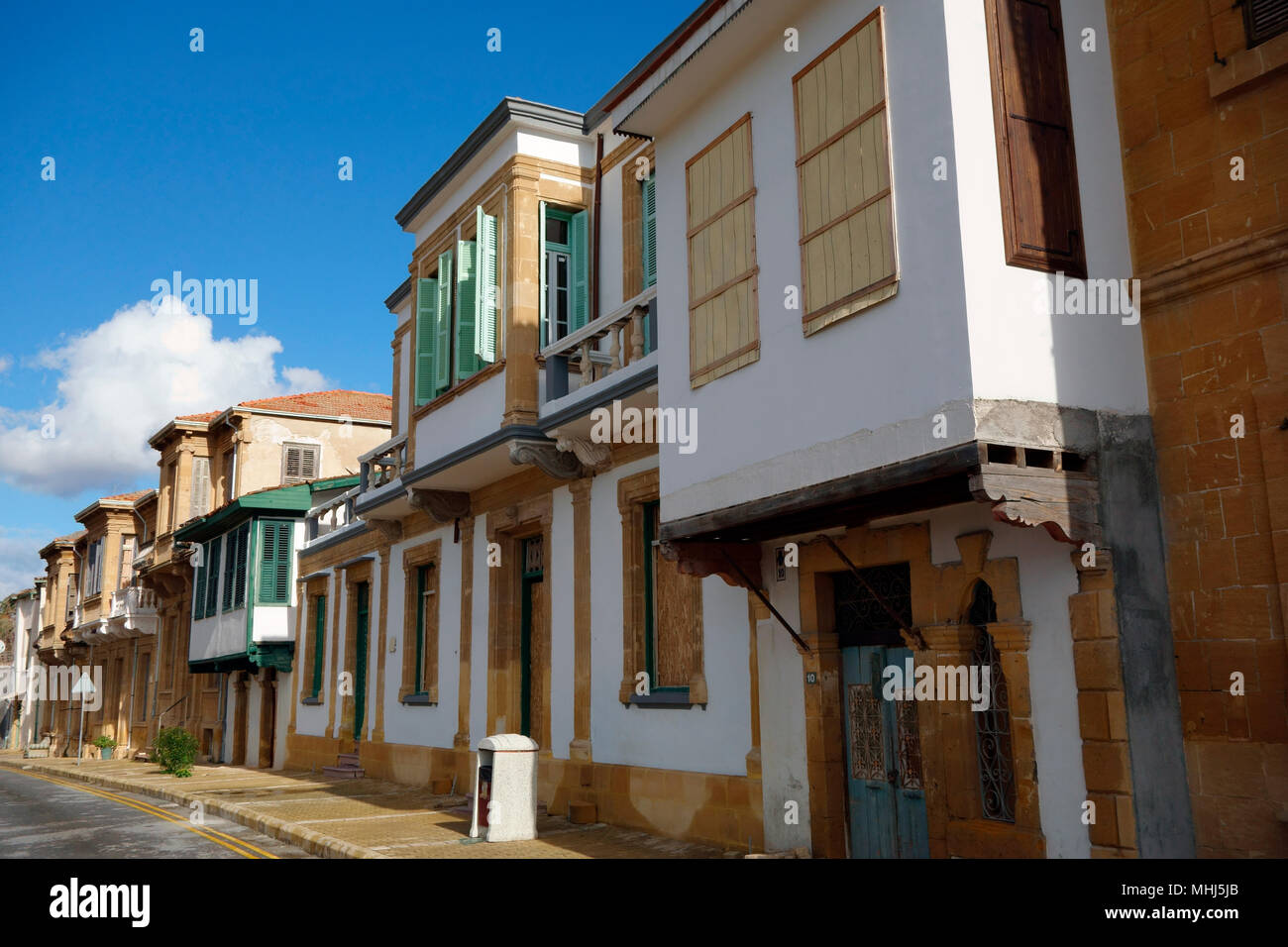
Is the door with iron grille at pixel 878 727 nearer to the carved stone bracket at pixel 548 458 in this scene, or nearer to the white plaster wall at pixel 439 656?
the carved stone bracket at pixel 548 458

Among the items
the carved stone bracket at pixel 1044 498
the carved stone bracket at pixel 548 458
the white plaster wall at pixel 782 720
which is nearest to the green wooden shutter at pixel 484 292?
the carved stone bracket at pixel 548 458

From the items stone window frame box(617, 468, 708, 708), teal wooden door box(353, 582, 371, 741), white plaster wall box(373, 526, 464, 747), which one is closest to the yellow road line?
white plaster wall box(373, 526, 464, 747)

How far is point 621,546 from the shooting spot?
12734mm

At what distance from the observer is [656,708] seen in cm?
1198

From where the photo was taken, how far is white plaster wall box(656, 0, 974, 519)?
7051 mm

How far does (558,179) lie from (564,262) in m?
1.08

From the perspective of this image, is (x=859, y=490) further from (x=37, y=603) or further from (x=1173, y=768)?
(x=37, y=603)

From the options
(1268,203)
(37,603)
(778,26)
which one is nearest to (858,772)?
(1268,203)

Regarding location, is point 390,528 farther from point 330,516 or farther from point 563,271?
point 563,271

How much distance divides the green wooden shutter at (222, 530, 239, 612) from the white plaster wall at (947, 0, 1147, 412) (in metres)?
22.8

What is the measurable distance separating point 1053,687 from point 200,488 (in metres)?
30.8

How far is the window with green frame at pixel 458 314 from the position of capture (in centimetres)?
1436

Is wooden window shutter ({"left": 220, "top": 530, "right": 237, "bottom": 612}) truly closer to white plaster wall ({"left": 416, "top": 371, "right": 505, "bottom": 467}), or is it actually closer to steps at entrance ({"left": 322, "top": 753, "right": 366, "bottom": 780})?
steps at entrance ({"left": 322, "top": 753, "right": 366, "bottom": 780})

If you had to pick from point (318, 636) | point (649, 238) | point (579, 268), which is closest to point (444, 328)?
point (579, 268)
